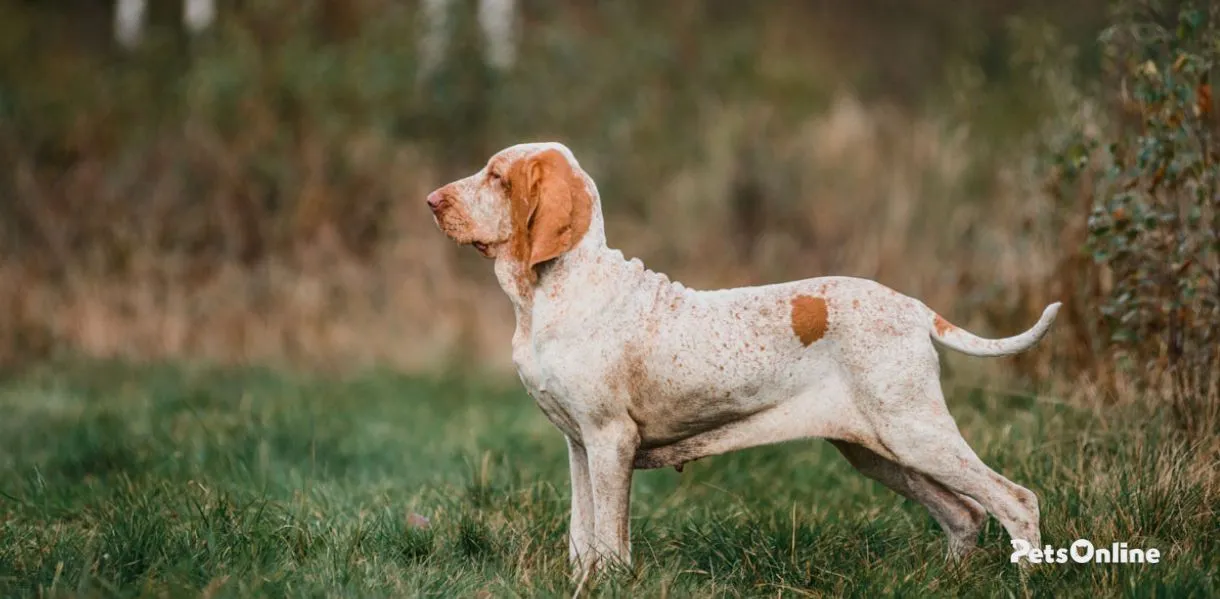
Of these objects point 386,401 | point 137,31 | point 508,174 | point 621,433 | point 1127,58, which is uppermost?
point 137,31

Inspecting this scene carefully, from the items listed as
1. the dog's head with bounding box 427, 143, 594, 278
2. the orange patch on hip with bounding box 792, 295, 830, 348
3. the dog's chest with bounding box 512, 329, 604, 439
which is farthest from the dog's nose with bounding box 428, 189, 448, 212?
the orange patch on hip with bounding box 792, 295, 830, 348

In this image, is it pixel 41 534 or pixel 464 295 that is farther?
pixel 464 295

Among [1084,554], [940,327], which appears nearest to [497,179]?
[940,327]

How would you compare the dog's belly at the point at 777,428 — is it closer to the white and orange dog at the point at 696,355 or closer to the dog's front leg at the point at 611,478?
the white and orange dog at the point at 696,355

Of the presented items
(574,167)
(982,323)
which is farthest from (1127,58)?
(574,167)

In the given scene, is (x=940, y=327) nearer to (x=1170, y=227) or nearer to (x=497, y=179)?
(x=497, y=179)

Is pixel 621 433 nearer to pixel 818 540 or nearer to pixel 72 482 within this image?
pixel 818 540

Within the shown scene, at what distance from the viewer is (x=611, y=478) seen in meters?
3.98

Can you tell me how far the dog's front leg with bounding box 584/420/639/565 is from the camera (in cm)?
399

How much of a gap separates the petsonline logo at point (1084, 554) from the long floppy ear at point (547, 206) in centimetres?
175

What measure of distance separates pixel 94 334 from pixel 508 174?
7760 mm

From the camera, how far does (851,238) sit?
434 inches

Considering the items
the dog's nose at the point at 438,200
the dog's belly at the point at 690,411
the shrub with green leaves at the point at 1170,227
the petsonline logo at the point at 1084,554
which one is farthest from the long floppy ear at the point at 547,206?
the shrub with green leaves at the point at 1170,227

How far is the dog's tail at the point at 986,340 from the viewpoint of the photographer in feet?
12.9
